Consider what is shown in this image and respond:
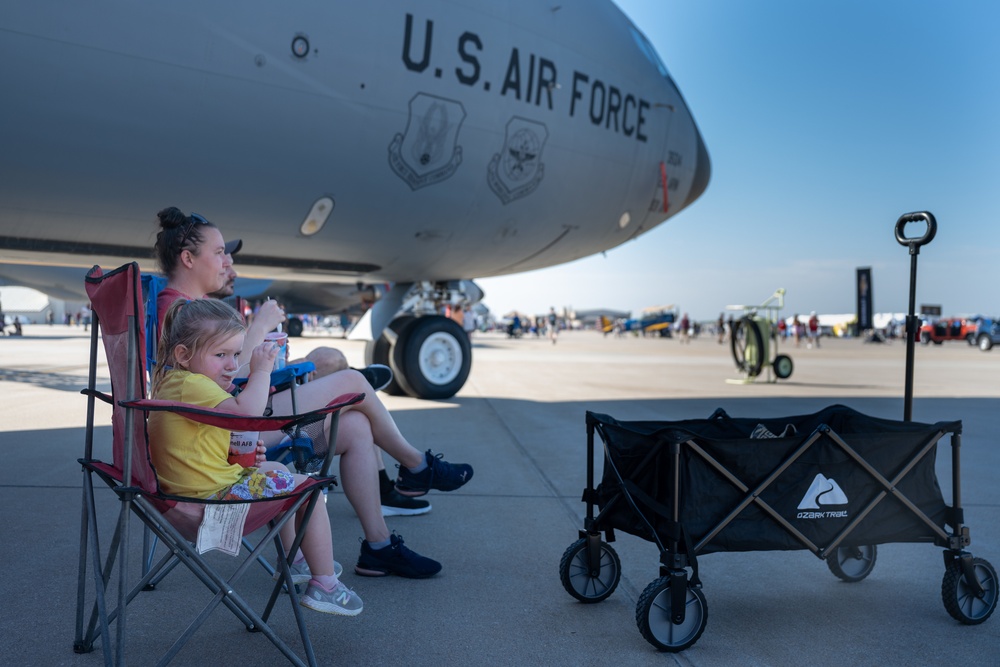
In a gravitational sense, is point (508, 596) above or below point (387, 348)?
below

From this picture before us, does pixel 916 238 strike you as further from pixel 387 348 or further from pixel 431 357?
pixel 387 348

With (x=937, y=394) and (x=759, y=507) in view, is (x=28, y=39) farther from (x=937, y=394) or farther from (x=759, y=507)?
(x=937, y=394)

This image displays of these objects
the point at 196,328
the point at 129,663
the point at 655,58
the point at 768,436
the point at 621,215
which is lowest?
the point at 129,663

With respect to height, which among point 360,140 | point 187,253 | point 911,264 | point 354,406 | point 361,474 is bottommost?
point 361,474

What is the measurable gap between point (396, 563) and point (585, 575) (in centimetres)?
71

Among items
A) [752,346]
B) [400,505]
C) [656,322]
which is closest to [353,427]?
[400,505]

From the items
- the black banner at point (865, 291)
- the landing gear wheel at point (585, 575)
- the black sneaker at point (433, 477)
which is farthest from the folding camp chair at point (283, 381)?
the black banner at point (865, 291)

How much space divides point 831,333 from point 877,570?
3497 inches

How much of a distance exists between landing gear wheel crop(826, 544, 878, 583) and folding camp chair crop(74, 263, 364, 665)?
6.49ft

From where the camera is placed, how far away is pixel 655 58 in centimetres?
893

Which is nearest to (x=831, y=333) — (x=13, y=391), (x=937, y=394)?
(x=937, y=394)

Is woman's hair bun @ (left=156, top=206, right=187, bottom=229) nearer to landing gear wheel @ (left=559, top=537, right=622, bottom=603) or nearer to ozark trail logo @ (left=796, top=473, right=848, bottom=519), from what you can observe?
landing gear wheel @ (left=559, top=537, right=622, bottom=603)

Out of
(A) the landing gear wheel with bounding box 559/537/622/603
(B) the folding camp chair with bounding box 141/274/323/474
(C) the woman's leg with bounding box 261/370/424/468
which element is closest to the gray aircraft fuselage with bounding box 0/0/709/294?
(B) the folding camp chair with bounding box 141/274/323/474

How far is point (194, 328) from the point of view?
2.22 metres
